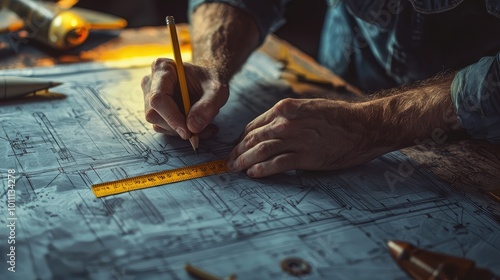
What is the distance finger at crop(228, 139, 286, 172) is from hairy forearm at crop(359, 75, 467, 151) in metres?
0.22

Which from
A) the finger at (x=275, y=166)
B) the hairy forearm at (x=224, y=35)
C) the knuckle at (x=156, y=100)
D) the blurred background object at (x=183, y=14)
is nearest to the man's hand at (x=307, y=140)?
the finger at (x=275, y=166)

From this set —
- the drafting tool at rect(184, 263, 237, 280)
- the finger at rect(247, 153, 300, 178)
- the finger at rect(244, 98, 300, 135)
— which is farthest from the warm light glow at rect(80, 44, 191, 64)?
the drafting tool at rect(184, 263, 237, 280)

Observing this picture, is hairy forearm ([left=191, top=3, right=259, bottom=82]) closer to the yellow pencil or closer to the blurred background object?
the yellow pencil

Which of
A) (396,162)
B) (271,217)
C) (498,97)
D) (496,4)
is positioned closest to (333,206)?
(271,217)

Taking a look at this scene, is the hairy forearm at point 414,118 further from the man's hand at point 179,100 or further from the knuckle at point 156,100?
the knuckle at point 156,100

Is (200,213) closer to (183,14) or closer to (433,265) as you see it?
(433,265)

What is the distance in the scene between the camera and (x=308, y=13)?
13.6 feet

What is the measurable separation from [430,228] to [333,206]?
0.18 metres

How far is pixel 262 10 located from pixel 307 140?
76cm

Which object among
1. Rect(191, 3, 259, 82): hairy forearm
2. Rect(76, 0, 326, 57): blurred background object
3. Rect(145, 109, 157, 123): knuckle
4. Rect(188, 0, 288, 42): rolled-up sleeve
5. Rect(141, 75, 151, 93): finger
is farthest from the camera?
Rect(76, 0, 326, 57): blurred background object

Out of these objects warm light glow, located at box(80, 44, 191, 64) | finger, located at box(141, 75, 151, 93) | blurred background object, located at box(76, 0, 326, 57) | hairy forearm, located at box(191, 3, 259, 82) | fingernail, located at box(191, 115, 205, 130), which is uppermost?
hairy forearm, located at box(191, 3, 259, 82)

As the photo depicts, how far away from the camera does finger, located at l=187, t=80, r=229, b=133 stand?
131cm

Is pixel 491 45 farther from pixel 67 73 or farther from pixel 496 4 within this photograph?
pixel 67 73

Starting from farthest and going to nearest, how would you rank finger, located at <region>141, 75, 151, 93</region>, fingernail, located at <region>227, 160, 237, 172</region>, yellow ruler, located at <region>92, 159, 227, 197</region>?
finger, located at <region>141, 75, 151, 93</region> < fingernail, located at <region>227, 160, 237, 172</region> < yellow ruler, located at <region>92, 159, 227, 197</region>
